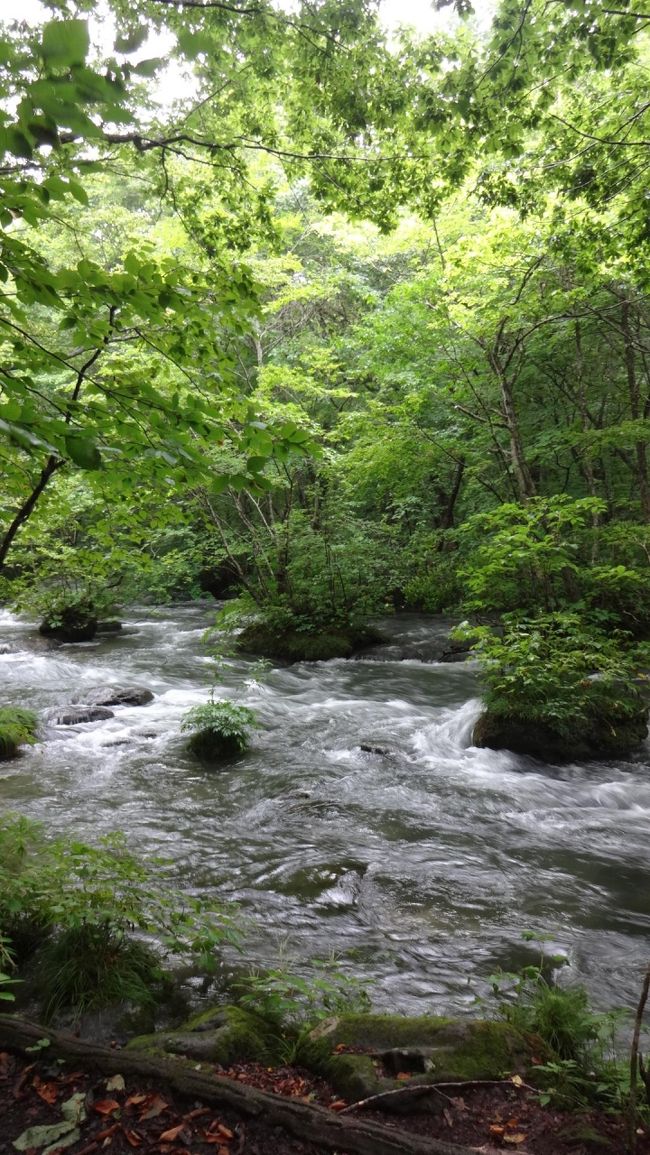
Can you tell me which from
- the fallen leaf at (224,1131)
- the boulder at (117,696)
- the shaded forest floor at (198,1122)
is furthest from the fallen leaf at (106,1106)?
the boulder at (117,696)

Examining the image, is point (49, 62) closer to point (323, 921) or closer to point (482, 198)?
point (323, 921)

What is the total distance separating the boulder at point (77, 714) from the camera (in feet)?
30.9

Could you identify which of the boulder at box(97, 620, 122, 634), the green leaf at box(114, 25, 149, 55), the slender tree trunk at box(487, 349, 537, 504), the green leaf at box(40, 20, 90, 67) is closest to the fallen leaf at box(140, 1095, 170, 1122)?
the green leaf at box(40, 20, 90, 67)

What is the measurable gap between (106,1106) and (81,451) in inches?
92.8

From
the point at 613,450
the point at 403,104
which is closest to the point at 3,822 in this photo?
the point at 403,104

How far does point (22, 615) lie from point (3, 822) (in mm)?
15465

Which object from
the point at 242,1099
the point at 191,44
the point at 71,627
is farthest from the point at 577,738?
the point at 71,627

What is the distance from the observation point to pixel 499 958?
4.06m

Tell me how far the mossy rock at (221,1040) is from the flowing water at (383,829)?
3.34ft

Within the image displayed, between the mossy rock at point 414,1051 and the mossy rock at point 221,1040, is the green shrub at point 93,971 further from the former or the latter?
the mossy rock at point 414,1051

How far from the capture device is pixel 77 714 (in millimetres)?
9539

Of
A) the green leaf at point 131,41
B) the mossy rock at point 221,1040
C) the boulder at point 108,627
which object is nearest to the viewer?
the green leaf at point 131,41

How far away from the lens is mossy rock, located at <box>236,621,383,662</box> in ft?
47.9

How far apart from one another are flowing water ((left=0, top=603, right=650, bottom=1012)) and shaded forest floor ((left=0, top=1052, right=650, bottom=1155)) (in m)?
1.35
